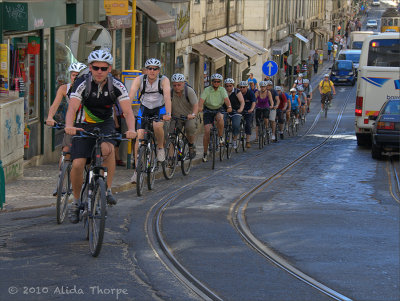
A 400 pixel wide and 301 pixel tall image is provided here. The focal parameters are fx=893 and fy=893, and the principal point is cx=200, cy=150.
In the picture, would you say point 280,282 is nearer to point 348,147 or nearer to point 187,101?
point 187,101

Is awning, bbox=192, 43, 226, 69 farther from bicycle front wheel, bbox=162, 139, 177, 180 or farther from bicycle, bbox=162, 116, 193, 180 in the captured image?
bicycle front wheel, bbox=162, 139, 177, 180

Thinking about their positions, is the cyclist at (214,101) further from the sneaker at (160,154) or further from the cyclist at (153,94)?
the cyclist at (153,94)

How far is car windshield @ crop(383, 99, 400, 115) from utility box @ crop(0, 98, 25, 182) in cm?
1010

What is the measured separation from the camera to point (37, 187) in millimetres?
12578

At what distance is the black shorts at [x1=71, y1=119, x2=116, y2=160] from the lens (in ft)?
27.7

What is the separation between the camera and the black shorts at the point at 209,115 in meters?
17.4

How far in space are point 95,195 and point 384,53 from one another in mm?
18007

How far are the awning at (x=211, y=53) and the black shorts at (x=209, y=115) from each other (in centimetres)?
1426

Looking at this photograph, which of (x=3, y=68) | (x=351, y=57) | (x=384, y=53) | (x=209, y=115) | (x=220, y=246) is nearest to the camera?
(x=220, y=246)

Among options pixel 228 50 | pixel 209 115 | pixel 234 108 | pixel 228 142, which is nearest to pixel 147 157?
pixel 209 115

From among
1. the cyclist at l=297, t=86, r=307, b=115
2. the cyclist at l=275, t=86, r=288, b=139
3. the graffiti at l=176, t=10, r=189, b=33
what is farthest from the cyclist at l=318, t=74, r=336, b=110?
the cyclist at l=275, t=86, r=288, b=139

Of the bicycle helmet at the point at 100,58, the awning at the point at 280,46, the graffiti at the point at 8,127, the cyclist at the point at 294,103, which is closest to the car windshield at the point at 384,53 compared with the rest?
the cyclist at the point at 294,103

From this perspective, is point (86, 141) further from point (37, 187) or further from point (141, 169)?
point (37, 187)

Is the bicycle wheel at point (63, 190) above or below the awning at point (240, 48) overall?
below
